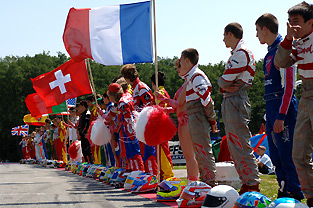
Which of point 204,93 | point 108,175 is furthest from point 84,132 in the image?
point 204,93

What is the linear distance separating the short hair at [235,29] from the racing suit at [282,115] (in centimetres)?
54

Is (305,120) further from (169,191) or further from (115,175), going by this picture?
(115,175)

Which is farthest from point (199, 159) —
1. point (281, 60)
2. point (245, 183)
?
point (281, 60)

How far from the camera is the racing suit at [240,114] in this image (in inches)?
246

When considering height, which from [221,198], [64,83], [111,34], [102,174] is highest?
[111,34]

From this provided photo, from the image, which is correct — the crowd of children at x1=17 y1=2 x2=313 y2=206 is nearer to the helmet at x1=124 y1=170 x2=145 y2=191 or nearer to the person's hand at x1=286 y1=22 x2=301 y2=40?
the person's hand at x1=286 y1=22 x2=301 y2=40

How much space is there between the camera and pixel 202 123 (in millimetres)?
6953

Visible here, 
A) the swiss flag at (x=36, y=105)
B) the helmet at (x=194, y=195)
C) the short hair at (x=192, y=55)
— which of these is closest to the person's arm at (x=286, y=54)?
the helmet at (x=194, y=195)

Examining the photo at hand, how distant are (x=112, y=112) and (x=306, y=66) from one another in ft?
22.0

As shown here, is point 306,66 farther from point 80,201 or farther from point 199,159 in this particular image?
point 80,201

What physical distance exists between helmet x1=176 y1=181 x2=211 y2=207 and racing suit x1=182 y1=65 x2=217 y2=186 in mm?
363

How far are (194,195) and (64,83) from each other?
1008 cm

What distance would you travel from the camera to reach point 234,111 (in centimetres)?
628

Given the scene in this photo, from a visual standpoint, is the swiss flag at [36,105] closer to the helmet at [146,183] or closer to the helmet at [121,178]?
the helmet at [121,178]
